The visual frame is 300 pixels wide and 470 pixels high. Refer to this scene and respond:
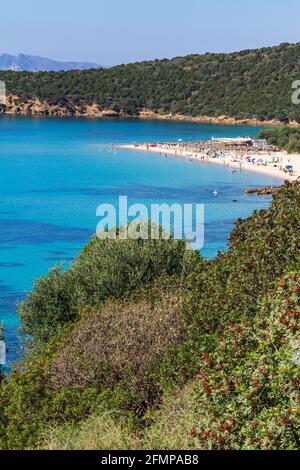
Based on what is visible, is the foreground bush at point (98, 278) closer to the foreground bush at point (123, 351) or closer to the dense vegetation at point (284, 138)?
the foreground bush at point (123, 351)

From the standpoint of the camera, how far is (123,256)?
21.8 meters

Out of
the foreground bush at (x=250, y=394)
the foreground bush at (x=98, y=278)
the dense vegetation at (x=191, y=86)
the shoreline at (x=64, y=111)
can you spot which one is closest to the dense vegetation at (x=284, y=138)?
the dense vegetation at (x=191, y=86)

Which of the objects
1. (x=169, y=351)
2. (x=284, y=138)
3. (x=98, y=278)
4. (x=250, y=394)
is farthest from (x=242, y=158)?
(x=250, y=394)

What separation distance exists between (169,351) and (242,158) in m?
78.6

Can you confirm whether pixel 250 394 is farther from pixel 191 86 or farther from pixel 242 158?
pixel 191 86

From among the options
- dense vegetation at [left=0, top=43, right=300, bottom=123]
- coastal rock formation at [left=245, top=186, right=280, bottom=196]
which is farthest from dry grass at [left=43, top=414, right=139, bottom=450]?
dense vegetation at [left=0, top=43, right=300, bottom=123]

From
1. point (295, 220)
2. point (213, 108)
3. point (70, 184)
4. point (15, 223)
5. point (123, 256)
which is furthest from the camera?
point (213, 108)

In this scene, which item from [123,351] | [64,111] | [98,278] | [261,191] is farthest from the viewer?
[64,111]

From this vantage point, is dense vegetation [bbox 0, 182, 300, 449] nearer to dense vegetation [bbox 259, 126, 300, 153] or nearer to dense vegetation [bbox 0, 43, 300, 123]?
dense vegetation [bbox 259, 126, 300, 153]

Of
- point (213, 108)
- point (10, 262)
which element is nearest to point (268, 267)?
point (10, 262)

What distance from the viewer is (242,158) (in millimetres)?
90938
